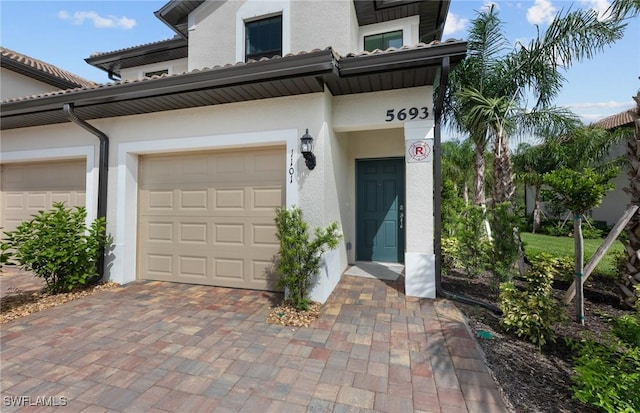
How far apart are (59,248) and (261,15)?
6673 millimetres

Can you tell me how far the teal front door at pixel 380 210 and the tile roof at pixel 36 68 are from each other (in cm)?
811

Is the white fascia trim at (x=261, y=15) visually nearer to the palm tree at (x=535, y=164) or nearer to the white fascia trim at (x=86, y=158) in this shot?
the white fascia trim at (x=86, y=158)

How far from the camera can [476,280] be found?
5793 mm

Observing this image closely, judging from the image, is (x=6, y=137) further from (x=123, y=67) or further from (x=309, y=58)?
(x=309, y=58)

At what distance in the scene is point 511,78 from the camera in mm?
6316

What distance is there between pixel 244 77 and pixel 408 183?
3179 mm

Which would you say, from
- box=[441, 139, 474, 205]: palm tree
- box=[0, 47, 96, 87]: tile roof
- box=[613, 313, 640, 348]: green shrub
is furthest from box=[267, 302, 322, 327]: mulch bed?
box=[441, 139, 474, 205]: palm tree

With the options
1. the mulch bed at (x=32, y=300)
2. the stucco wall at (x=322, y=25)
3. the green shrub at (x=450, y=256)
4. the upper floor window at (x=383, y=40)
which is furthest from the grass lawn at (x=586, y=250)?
the mulch bed at (x=32, y=300)

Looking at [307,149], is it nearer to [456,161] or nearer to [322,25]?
[322,25]

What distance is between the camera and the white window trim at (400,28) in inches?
263

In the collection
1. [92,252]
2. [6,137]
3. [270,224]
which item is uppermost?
[6,137]

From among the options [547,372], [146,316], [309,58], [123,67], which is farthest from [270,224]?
[123,67]

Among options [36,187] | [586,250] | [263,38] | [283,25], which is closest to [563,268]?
[586,250]

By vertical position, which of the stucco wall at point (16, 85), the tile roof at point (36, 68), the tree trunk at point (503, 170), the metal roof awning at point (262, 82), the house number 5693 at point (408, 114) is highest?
the tile roof at point (36, 68)
